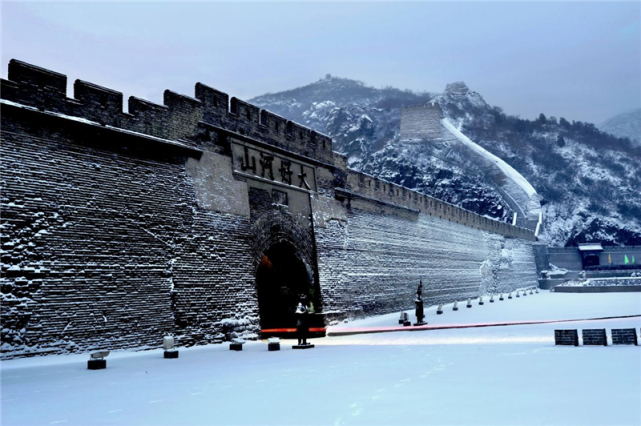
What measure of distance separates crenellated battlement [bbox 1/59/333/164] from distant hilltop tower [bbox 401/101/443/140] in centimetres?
4920

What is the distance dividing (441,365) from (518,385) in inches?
72.6

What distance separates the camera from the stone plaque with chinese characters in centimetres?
1357

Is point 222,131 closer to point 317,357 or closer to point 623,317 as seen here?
point 317,357

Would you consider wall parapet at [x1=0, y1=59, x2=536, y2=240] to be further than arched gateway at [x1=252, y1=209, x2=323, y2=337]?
No

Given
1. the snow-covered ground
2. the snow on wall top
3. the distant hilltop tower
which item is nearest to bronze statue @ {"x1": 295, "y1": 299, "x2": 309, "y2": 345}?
the snow-covered ground

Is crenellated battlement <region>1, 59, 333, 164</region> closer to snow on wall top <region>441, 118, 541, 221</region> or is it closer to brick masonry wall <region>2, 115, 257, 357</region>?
brick masonry wall <region>2, 115, 257, 357</region>

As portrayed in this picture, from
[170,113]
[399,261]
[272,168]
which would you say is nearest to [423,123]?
[399,261]

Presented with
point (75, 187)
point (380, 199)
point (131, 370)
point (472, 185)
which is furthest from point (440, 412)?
point (472, 185)

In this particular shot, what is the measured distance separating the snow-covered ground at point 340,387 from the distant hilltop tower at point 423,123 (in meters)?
56.2

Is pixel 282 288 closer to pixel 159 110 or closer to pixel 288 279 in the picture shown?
pixel 288 279

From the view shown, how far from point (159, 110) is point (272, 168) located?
12.5ft

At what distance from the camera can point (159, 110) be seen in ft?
37.8

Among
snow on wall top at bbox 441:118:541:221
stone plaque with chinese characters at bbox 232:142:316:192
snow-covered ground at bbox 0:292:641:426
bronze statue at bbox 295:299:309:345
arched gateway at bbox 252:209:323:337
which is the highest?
snow on wall top at bbox 441:118:541:221

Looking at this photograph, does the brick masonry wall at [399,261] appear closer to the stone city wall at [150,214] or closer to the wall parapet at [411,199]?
the stone city wall at [150,214]
